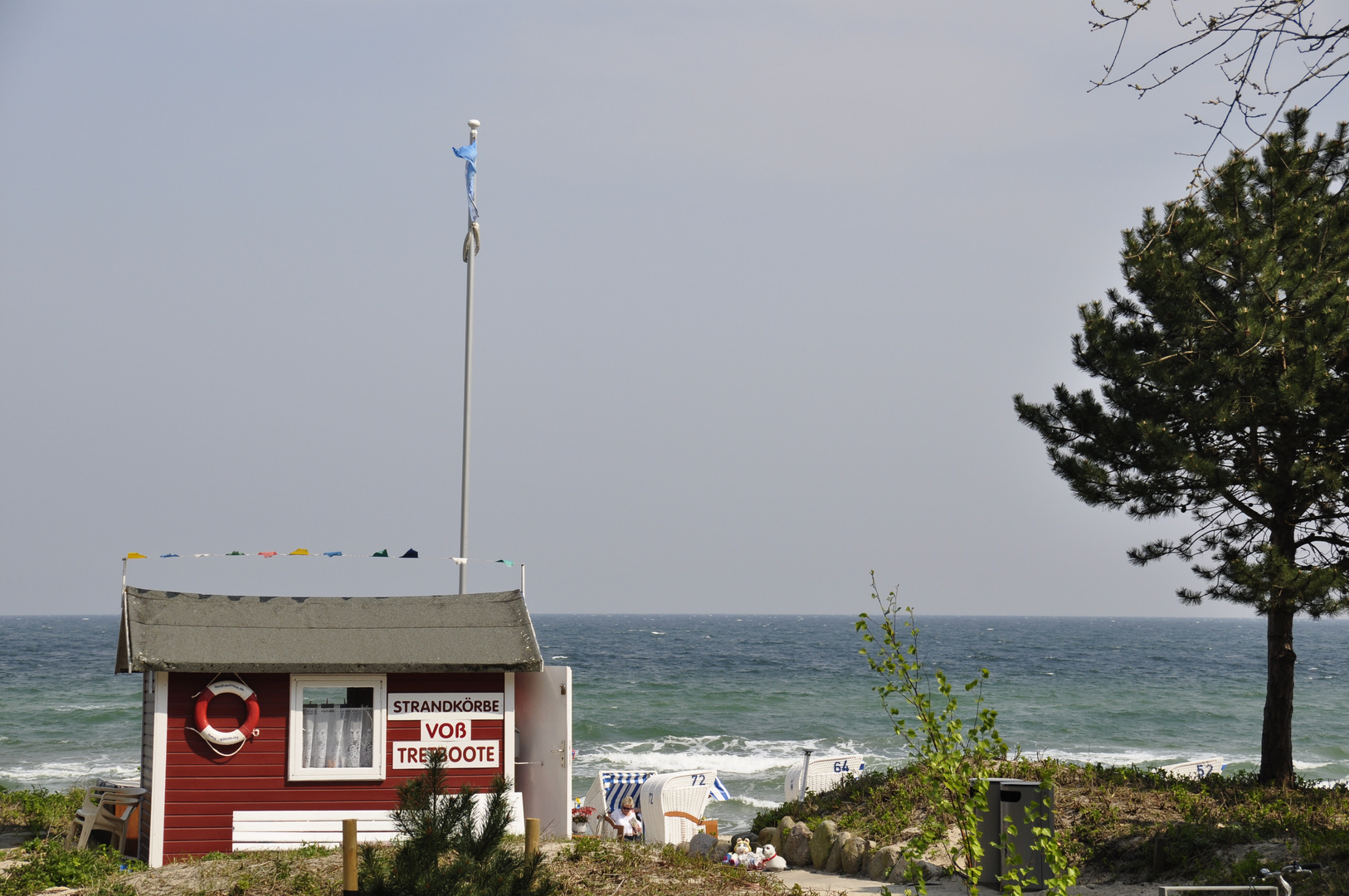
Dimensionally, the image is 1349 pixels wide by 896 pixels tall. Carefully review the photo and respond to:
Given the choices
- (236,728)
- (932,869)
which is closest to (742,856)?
(932,869)

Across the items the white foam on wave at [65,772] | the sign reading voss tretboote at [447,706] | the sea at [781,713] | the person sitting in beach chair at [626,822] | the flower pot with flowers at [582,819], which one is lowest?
the sea at [781,713]

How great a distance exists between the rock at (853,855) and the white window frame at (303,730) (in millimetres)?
5111

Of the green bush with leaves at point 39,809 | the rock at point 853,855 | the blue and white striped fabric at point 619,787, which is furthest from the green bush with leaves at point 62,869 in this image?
the rock at point 853,855

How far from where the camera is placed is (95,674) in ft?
192

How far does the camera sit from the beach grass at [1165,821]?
Answer: 1081 centimetres

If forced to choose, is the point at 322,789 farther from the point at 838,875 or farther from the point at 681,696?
the point at 681,696

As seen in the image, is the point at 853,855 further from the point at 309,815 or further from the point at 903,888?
the point at 309,815

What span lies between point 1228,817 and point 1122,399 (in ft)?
16.7

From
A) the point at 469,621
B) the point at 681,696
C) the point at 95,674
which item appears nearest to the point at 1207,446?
the point at 469,621

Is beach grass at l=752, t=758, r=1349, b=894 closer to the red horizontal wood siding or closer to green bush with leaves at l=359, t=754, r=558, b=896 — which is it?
green bush with leaves at l=359, t=754, r=558, b=896

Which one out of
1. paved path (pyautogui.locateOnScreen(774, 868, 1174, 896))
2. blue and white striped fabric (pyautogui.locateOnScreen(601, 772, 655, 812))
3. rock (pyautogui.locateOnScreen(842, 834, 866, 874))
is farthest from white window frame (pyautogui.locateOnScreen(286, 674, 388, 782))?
blue and white striped fabric (pyautogui.locateOnScreen(601, 772, 655, 812))

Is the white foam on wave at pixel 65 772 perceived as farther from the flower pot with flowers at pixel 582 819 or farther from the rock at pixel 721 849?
the rock at pixel 721 849

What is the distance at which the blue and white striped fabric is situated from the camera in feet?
56.6

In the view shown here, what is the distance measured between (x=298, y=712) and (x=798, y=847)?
19.1 ft
